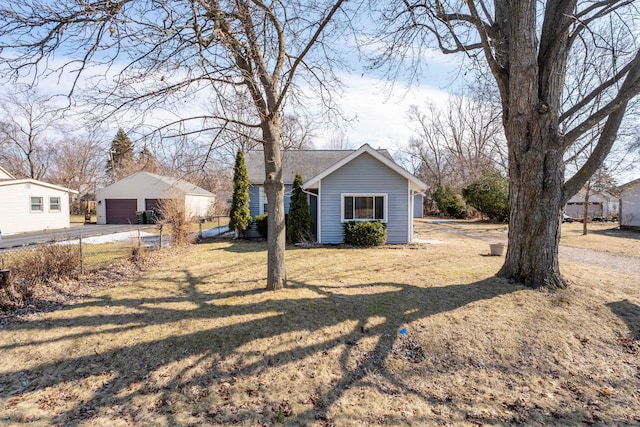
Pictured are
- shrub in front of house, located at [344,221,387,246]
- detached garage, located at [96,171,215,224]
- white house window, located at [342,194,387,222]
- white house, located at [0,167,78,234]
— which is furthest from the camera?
detached garage, located at [96,171,215,224]

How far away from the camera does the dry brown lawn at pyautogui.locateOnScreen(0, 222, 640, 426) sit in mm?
3273

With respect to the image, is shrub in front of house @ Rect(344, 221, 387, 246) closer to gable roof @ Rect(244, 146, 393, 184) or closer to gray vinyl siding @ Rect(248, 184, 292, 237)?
gray vinyl siding @ Rect(248, 184, 292, 237)

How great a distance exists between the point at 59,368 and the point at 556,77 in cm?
986

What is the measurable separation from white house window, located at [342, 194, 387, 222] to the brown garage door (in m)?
22.0

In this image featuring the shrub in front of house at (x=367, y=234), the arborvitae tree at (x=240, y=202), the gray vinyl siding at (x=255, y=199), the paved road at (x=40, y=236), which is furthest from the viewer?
Result: the gray vinyl siding at (x=255, y=199)

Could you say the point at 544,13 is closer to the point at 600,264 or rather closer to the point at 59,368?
the point at 600,264

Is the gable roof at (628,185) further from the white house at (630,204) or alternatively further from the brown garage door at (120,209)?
the brown garage door at (120,209)

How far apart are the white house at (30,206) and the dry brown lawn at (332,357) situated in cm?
1734

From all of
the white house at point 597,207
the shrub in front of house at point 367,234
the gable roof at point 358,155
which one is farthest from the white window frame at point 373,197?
the white house at point 597,207

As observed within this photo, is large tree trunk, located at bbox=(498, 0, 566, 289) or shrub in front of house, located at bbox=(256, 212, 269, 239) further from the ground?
large tree trunk, located at bbox=(498, 0, 566, 289)

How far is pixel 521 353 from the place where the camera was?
14.1ft

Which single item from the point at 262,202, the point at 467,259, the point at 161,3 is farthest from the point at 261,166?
the point at 161,3

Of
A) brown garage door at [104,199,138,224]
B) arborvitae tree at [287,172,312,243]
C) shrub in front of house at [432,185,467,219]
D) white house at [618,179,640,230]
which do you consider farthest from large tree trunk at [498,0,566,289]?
brown garage door at [104,199,138,224]

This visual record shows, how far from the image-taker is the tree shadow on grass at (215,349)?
3355 mm
